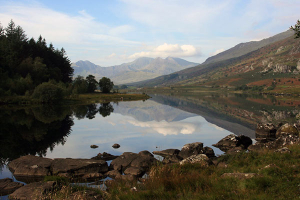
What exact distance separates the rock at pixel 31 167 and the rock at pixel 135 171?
710 centimetres

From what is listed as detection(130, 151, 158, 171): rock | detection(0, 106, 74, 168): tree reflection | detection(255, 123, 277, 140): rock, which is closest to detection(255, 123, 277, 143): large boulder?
detection(255, 123, 277, 140): rock

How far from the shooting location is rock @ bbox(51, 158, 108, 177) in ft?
68.6

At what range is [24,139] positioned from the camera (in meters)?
36.3

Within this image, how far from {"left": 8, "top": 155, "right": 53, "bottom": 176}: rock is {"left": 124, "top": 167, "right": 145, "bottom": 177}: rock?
23.3 ft

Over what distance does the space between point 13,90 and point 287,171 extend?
358 feet

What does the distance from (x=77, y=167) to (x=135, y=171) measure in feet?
17.6

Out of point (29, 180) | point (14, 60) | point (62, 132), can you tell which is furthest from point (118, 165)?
point (14, 60)

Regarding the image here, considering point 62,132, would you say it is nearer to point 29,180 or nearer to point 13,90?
point 29,180

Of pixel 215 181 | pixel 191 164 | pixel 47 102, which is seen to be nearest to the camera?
pixel 215 181

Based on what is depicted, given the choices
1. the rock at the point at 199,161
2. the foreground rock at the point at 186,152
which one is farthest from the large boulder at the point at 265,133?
the rock at the point at 199,161

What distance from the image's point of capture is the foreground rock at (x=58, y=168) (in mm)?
20812

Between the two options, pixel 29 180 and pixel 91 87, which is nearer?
pixel 29 180

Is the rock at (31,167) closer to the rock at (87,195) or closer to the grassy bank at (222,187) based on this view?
the grassy bank at (222,187)

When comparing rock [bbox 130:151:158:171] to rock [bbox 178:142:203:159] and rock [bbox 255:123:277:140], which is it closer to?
rock [bbox 178:142:203:159]
